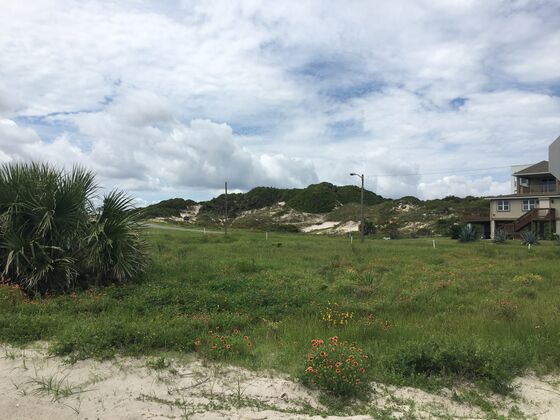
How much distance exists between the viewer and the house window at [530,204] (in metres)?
51.2

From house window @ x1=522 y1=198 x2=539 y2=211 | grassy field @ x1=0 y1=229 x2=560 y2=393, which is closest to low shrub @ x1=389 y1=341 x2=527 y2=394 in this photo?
grassy field @ x1=0 y1=229 x2=560 y2=393

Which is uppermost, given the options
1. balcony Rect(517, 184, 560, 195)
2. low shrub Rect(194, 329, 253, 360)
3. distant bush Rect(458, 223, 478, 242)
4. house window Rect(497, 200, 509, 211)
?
balcony Rect(517, 184, 560, 195)

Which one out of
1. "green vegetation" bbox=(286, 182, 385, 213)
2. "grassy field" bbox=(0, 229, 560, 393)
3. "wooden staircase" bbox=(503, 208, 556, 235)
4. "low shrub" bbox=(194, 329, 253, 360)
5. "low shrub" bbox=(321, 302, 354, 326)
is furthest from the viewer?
"green vegetation" bbox=(286, 182, 385, 213)

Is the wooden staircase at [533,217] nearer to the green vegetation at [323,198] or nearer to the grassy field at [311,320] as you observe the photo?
the grassy field at [311,320]

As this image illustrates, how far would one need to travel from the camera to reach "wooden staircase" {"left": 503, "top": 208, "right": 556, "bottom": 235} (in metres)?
48.1

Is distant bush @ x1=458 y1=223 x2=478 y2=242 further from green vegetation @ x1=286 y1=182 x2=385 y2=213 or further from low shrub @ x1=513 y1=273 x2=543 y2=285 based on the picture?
green vegetation @ x1=286 y1=182 x2=385 y2=213

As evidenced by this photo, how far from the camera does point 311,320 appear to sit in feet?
30.1

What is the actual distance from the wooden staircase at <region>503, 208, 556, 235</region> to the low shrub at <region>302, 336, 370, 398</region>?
1954 inches

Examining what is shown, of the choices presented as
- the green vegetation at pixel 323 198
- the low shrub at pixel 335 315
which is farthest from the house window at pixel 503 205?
the green vegetation at pixel 323 198

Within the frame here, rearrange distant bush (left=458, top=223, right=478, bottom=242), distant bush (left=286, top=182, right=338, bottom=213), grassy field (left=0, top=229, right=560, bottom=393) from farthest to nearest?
1. distant bush (left=286, top=182, right=338, bottom=213)
2. distant bush (left=458, top=223, right=478, bottom=242)
3. grassy field (left=0, top=229, right=560, bottom=393)

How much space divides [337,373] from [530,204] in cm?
5399

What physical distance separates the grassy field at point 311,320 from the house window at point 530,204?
39.3 m

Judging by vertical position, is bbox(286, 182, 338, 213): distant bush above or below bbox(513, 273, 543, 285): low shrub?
above

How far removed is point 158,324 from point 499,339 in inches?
221
